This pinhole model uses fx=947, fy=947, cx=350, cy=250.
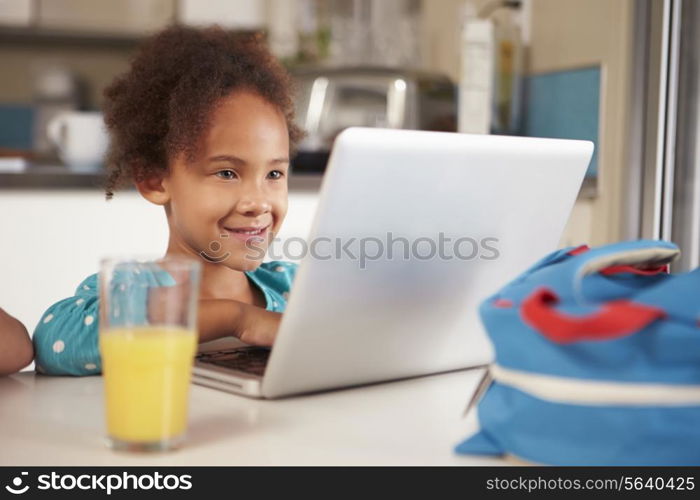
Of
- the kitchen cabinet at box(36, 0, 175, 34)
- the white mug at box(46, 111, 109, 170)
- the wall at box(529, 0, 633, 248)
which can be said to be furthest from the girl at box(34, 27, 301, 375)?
the kitchen cabinet at box(36, 0, 175, 34)

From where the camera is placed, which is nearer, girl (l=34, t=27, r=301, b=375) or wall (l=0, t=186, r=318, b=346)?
girl (l=34, t=27, r=301, b=375)

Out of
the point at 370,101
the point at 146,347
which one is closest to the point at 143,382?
the point at 146,347

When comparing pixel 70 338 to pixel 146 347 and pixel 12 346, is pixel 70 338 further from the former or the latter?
pixel 146 347

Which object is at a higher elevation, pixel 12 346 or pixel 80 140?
pixel 80 140

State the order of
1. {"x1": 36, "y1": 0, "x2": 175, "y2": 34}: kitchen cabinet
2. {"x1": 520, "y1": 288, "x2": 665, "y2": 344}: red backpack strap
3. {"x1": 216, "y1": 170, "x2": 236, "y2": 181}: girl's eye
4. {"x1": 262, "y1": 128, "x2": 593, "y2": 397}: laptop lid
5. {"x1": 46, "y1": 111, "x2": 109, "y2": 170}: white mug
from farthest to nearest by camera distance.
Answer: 1. {"x1": 36, "y1": 0, "x2": 175, "y2": 34}: kitchen cabinet
2. {"x1": 46, "y1": 111, "x2": 109, "y2": 170}: white mug
3. {"x1": 216, "y1": 170, "x2": 236, "y2": 181}: girl's eye
4. {"x1": 262, "y1": 128, "x2": 593, "y2": 397}: laptop lid
5. {"x1": 520, "y1": 288, "x2": 665, "y2": 344}: red backpack strap

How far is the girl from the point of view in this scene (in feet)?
3.74

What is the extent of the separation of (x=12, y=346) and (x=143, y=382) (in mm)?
306

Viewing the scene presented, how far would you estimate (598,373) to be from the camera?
22.5 inches

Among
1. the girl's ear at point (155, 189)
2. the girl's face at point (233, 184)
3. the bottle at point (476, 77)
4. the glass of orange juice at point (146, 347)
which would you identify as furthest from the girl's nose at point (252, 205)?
the bottle at point (476, 77)

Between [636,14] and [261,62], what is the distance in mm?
953

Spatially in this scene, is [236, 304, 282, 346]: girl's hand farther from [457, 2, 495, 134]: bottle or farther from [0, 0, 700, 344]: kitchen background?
[457, 2, 495, 134]: bottle

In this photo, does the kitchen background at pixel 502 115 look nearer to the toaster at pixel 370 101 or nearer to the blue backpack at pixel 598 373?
the toaster at pixel 370 101

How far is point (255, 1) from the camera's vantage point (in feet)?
11.6

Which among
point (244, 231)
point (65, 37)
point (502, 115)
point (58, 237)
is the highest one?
point (65, 37)
